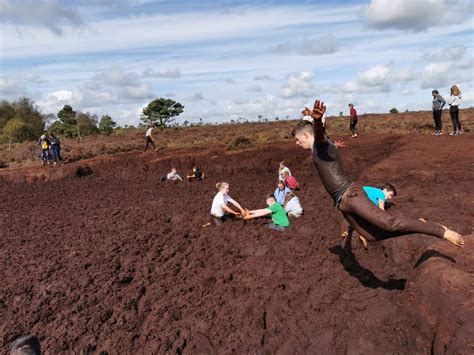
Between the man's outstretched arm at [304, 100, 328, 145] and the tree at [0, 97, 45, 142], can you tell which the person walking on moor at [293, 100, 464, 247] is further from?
the tree at [0, 97, 45, 142]

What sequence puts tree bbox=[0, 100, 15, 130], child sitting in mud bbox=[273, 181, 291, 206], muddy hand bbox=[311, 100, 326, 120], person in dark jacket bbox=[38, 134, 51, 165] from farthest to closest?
tree bbox=[0, 100, 15, 130], person in dark jacket bbox=[38, 134, 51, 165], child sitting in mud bbox=[273, 181, 291, 206], muddy hand bbox=[311, 100, 326, 120]

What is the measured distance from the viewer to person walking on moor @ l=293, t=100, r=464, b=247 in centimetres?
450

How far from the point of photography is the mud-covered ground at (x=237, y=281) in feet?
15.4

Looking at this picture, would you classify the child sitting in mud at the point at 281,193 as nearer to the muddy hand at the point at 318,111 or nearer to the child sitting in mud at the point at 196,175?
the muddy hand at the point at 318,111

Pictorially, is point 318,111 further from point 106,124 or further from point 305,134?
point 106,124

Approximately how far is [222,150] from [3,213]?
11200mm

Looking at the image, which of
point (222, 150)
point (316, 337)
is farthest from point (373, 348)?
point (222, 150)

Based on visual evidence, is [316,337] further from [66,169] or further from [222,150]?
[66,169]

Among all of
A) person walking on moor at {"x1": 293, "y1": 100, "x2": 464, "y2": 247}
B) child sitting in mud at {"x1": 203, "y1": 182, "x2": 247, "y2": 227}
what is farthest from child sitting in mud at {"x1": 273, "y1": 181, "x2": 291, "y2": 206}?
person walking on moor at {"x1": 293, "y1": 100, "x2": 464, "y2": 247}

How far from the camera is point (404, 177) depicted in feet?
42.7

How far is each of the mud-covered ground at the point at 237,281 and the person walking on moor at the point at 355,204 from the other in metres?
0.52

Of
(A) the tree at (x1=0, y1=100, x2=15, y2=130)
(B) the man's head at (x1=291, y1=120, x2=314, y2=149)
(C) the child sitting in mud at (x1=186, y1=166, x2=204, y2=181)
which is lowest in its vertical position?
(C) the child sitting in mud at (x1=186, y1=166, x2=204, y2=181)

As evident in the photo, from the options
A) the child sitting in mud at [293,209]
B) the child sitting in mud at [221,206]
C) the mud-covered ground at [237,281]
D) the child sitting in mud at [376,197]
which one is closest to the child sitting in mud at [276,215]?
the mud-covered ground at [237,281]

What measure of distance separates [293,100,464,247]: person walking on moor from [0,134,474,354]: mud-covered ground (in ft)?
1.70
